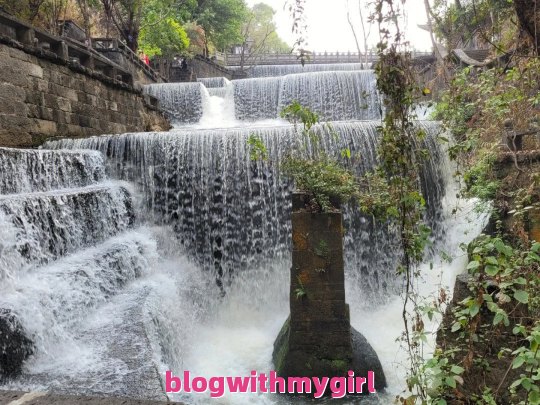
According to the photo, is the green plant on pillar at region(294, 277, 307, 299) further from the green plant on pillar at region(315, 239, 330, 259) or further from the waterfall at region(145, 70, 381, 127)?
the waterfall at region(145, 70, 381, 127)

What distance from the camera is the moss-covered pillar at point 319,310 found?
4.55 meters

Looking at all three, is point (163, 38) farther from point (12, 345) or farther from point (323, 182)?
point (12, 345)

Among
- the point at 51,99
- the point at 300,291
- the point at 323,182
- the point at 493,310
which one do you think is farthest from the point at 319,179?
the point at 51,99

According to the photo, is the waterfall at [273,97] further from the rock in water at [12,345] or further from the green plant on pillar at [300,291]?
the rock in water at [12,345]

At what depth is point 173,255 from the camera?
7145mm

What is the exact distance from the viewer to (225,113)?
14.5 m

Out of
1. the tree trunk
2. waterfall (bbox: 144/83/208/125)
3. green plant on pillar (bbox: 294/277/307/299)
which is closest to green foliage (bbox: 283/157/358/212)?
green plant on pillar (bbox: 294/277/307/299)

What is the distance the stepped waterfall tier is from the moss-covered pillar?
0.41m

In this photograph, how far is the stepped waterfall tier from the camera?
3.73 meters

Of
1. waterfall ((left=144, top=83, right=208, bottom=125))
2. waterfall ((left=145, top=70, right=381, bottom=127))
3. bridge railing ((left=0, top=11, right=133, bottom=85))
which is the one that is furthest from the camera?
waterfall ((left=144, top=83, right=208, bottom=125))

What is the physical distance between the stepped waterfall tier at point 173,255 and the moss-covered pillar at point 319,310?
414mm

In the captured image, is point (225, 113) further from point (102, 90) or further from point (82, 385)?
point (82, 385)

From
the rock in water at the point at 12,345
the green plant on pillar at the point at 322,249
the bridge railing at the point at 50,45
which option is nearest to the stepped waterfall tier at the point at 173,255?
the rock in water at the point at 12,345

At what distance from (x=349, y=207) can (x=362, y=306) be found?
1.54 metres
